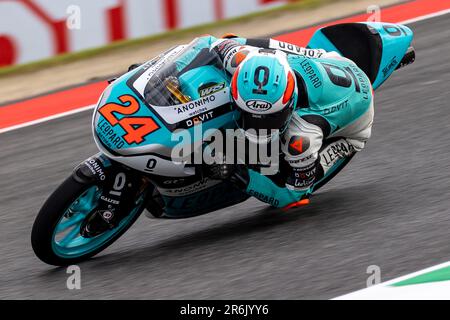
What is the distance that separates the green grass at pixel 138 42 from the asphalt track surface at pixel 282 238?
3.01 m

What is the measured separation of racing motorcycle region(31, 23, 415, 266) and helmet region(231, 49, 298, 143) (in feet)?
0.81

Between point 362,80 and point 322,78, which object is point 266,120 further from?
point 362,80

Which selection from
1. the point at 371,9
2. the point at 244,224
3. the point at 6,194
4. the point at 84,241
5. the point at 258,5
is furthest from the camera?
the point at 258,5

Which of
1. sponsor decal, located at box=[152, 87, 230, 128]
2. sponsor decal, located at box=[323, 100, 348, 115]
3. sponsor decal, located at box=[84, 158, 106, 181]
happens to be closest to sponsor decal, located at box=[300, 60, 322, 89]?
sponsor decal, located at box=[323, 100, 348, 115]

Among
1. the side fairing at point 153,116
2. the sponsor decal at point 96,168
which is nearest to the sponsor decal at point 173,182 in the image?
the side fairing at point 153,116

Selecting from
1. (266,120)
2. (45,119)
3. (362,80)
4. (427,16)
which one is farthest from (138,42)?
(266,120)

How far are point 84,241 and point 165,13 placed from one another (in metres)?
6.20

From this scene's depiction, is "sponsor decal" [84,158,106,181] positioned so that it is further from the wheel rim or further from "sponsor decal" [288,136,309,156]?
"sponsor decal" [288,136,309,156]

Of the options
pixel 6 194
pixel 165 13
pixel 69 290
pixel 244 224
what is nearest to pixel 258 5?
pixel 165 13

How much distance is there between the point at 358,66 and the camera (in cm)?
672

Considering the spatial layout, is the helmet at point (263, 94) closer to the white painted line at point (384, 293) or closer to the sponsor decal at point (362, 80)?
the sponsor decal at point (362, 80)

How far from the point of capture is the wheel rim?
588cm

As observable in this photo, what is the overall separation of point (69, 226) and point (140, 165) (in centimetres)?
61
